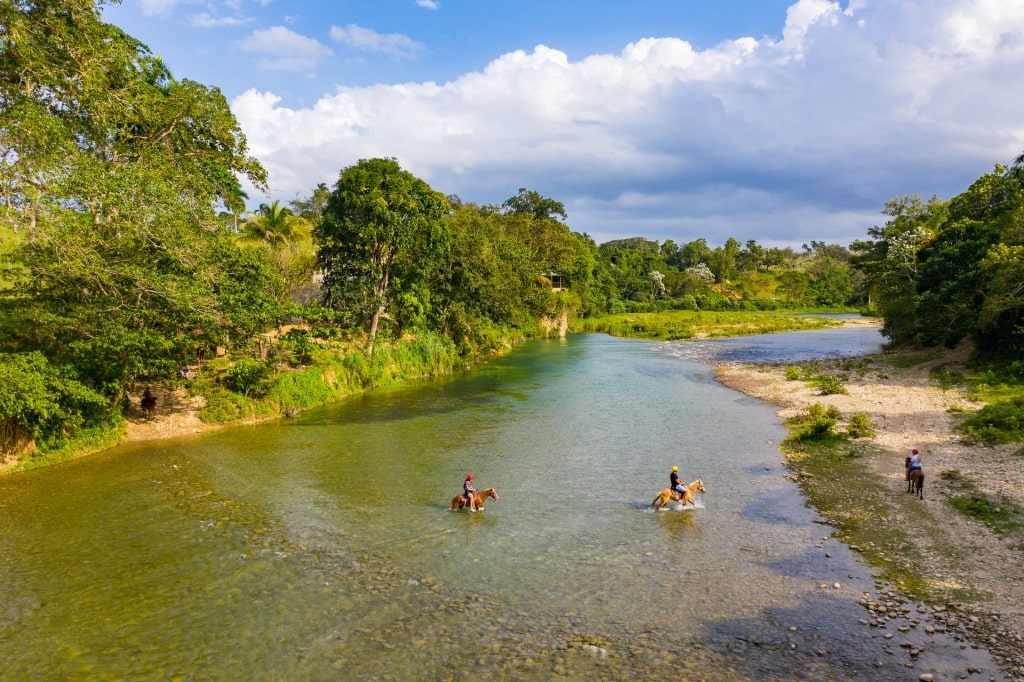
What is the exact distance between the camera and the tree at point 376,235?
153 feet

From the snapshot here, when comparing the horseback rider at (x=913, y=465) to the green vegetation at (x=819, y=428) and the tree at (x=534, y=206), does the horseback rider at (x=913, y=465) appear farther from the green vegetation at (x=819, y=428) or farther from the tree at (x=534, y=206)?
the tree at (x=534, y=206)

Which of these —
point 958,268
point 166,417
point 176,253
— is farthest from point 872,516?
point 958,268

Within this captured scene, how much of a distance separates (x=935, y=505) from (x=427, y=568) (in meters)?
17.2

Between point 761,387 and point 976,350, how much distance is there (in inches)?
588

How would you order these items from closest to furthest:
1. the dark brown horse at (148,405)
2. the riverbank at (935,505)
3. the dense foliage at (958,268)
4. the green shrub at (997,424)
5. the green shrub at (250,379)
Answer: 1. the riverbank at (935,505)
2. the green shrub at (997,424)
3. the dark brown horse at (148,405)
4. the green shrub at (250,379)
5. the dense foliage at (958,268)

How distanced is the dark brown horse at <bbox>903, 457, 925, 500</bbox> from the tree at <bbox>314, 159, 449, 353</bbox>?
36.7m

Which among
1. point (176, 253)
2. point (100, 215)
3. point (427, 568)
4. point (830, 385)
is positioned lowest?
point (427, 568)

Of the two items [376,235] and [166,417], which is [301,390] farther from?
[376,235]

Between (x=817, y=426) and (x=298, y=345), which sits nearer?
(x=817, y=426)

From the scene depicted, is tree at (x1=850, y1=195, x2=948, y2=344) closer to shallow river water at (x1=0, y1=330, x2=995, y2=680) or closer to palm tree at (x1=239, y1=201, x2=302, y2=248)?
shallow river water at (x1=0, y1=330, x2=995, y2=680)

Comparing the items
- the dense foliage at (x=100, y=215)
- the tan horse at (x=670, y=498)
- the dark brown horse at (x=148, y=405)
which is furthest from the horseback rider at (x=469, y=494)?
the dark brown horse at (x=148, y=405)

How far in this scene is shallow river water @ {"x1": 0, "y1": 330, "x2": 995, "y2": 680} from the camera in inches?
520

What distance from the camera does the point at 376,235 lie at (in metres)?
47.4

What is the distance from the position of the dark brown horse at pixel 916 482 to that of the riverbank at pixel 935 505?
0.27m
